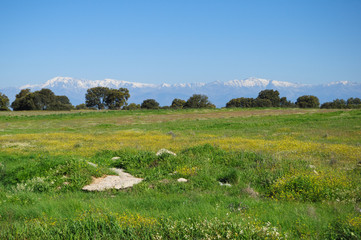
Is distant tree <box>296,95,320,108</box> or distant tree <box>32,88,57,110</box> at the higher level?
distant tree <box>32,88,57,110</box>

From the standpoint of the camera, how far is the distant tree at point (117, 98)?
11226 centimetres

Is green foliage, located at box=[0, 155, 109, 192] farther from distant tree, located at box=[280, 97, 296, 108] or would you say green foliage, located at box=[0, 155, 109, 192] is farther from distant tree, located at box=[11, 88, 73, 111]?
distant tree, located at box=[280, 97, 296, 108]

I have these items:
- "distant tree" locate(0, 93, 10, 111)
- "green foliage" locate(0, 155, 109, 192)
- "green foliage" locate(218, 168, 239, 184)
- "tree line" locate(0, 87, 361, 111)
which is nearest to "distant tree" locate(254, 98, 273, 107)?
"tree line" locate(0, 87, 361, 111)

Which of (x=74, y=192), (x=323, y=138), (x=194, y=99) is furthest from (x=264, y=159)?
(x=194, y=99)

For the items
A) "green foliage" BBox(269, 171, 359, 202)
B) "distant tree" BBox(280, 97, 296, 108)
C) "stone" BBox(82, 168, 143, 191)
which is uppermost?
"distant tree" BBox(280, 97, 296, 108)

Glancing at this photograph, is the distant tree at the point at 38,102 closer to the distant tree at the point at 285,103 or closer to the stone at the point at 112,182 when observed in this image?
the distant tree at the point at 285,103

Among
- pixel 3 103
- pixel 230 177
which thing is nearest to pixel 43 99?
pixel 3 103

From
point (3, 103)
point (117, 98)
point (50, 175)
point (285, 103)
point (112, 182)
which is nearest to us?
point (112, 182)

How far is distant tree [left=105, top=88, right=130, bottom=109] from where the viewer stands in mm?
112262

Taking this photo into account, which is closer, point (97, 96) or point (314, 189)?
point (314, 189)

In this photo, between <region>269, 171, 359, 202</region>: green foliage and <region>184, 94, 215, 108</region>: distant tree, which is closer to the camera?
<region>269, 171, 359, 202</region>: green foliage

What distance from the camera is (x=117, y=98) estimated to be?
113250 mm

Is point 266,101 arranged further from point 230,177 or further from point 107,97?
point 230,177

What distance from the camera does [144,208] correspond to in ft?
21.7
